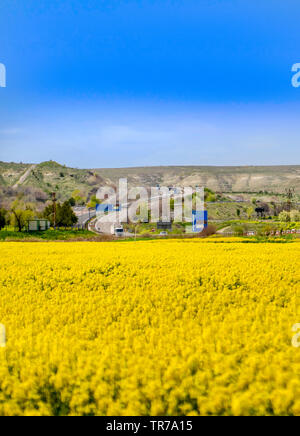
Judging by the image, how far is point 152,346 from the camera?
5875 millimetres

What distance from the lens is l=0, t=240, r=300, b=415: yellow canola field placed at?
15.3 ft

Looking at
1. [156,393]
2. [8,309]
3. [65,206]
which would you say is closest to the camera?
[156,393]

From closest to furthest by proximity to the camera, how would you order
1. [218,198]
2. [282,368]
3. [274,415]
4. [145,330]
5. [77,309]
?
[274,415] < [282,368] < [145,330] < [77,309] < [218,198]

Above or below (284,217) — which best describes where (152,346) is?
above

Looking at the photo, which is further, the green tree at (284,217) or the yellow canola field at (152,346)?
the green tree at (284,217)

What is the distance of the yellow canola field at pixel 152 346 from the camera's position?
4.68 meters

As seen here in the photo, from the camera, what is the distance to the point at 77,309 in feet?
27.5

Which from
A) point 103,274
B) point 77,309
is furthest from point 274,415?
point 103,274

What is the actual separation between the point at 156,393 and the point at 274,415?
1.47m

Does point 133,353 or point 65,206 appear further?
point 65,206

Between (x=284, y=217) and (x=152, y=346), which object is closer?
(x=152, y=346)

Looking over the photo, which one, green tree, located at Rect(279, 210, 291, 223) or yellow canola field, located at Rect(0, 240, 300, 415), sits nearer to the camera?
yellow canola field, located at Rect(0, 240, 300, 415)

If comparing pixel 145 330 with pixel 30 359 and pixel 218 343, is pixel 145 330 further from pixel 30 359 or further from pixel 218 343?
pixel 30 359
